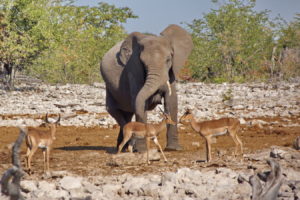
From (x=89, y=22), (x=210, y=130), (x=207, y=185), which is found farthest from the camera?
(x=89, y=22)

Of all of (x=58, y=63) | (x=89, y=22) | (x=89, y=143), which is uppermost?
(x=89, y=22)

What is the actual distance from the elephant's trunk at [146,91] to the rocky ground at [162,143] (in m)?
A: 1.14

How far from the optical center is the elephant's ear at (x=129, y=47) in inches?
605

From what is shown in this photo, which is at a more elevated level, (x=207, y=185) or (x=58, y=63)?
(x=58, y=63)

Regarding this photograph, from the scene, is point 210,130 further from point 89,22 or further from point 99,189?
point 89,22

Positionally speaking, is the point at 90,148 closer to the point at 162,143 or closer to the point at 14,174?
the point at 162,143

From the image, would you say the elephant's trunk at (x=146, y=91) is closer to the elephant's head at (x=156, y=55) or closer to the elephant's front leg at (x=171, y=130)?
the elephant's head at (x=156, y=55)

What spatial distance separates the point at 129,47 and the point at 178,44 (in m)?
1.28

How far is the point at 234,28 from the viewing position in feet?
131

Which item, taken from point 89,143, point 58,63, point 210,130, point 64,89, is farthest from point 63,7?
point 210,130

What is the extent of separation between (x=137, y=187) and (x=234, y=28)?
31692mm

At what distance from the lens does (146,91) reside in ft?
45.8

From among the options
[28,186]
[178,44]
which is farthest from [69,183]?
[178,44]

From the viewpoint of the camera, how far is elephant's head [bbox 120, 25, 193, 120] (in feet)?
46.0
